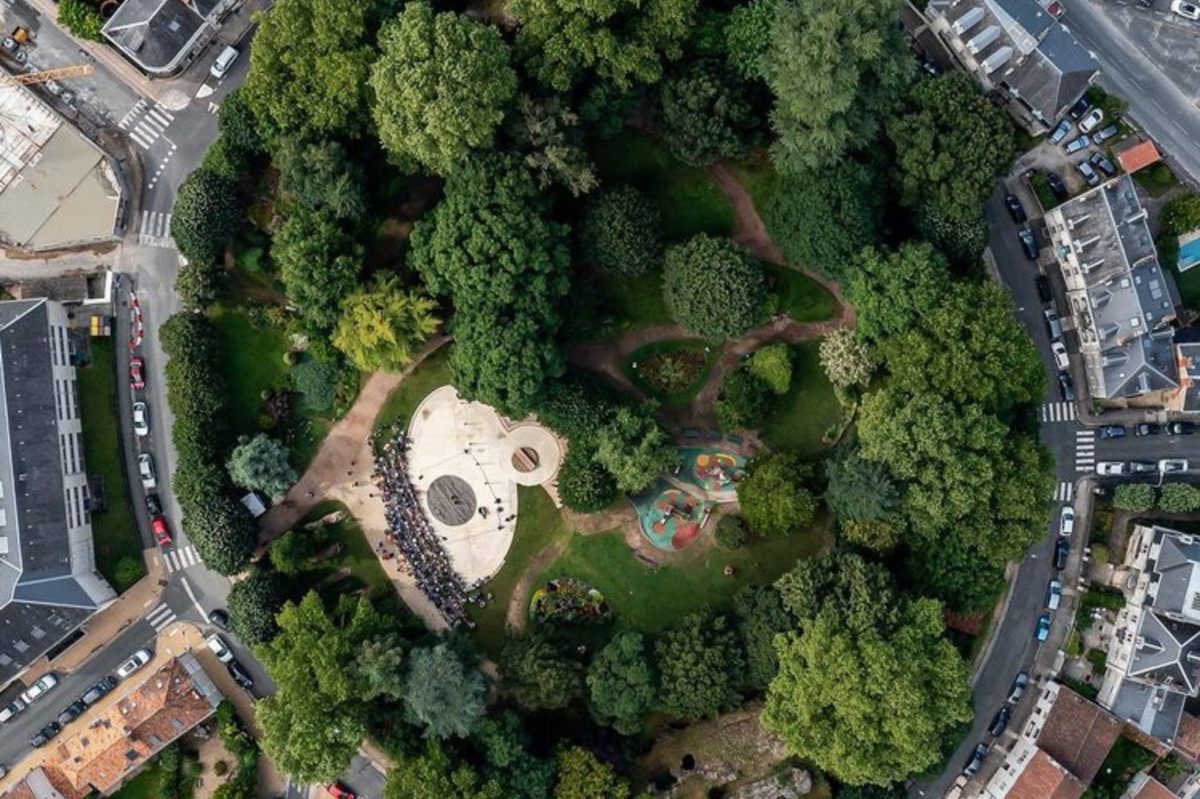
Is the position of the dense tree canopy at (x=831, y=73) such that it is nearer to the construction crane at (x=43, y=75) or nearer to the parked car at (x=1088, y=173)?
the parked car at (x=1088, y=173)

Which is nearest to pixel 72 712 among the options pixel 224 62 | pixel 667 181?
pixel 224 62

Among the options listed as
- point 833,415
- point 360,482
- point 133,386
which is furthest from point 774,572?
point 133,386

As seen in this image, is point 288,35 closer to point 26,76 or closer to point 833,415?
point 26,76

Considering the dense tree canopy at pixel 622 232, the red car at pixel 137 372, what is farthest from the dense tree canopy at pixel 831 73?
the red car at pixel 137 372

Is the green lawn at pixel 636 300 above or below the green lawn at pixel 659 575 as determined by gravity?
above

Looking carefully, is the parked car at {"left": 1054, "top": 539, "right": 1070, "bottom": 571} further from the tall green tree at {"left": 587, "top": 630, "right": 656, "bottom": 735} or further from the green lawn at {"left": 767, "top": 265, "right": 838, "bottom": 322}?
Result: the tall green tree at {"left": 587, "top": 630, "right": 656, "bottom": 735}

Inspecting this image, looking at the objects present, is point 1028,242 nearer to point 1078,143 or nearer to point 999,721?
point 1078,143

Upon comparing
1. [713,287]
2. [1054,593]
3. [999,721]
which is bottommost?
[999,721]
